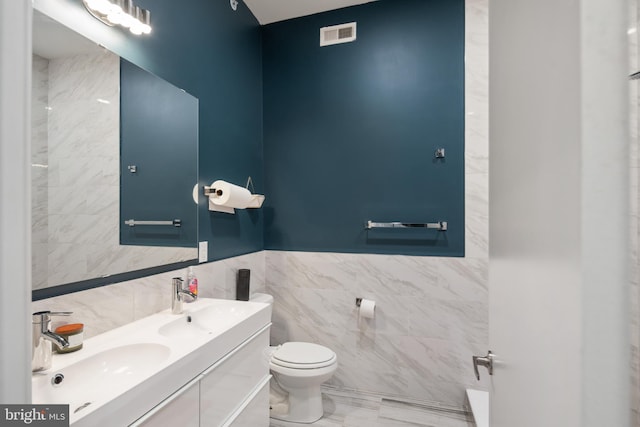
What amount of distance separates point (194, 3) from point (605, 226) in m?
2.27

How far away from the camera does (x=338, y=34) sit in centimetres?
251

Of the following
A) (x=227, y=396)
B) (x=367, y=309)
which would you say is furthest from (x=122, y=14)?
(x=367, y=309)

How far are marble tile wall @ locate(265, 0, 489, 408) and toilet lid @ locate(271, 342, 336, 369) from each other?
36 cm

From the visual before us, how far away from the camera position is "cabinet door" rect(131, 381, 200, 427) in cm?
91

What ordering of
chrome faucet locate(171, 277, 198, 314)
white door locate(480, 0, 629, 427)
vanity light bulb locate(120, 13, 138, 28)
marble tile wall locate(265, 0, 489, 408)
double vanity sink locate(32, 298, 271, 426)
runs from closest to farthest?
white door locate(480, 0, 629, 427)
double vanity sink locate(32, 298, 271, 426)
vanity light bulb locate(120, 13, 138, 28)
chrome faucet locate(171, 277, 198, 314)
marble tile wall locate(265, 0, 489, 408)

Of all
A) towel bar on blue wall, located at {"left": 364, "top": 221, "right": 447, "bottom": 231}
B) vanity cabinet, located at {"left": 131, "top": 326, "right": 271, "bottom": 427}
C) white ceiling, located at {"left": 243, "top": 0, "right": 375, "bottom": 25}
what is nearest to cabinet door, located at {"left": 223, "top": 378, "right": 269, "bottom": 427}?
vanity cabinet, located at {"left": 131, "top": 326, "right": 271, "bottom": 427}

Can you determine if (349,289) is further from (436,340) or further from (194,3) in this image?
(194,3)

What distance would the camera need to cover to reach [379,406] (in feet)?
7.29

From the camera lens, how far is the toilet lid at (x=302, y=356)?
1954 millimetres

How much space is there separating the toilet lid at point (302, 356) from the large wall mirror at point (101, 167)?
87 centimetres

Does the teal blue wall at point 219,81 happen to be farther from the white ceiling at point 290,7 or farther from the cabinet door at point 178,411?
the cabinet door at point 178,411

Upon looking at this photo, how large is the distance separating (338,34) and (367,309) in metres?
2.15

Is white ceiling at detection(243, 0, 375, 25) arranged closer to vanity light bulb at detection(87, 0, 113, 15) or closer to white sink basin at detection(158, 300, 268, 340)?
vanity light bulb at detection(87, 0, 113, 15)

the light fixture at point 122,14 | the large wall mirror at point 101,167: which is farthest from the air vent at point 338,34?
the light fixture at point 122,14
